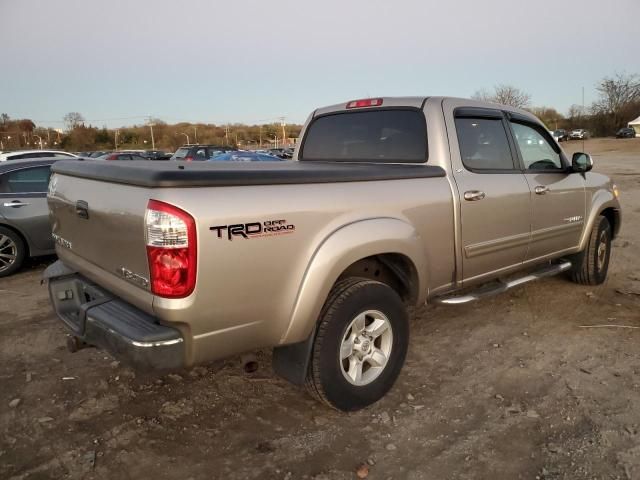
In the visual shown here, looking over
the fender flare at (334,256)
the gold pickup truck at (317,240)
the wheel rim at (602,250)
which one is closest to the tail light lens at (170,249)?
the gold pickup truck at (317,240)

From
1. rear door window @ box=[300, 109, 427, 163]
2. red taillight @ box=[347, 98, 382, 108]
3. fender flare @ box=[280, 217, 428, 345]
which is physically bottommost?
fender flare @ box=[280, 217, 428, 345]

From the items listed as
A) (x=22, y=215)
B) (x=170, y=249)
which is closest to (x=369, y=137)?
(x=170, y=249)

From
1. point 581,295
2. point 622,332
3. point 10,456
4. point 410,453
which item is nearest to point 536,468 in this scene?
point 410,453

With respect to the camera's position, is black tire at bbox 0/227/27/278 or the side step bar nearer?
the side step bar

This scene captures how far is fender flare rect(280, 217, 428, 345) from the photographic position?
2562mm

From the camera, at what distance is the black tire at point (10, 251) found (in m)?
6.16

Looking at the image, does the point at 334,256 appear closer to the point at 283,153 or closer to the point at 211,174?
the point at 211,174

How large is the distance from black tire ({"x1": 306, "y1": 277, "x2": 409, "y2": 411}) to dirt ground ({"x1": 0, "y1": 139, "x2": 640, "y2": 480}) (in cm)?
15

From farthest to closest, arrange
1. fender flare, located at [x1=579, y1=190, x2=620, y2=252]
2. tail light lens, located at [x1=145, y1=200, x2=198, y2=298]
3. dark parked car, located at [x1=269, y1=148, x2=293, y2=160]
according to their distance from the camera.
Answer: dark parked car, located at [x1=269, y1=148, x2=293, y2=160]
fender flare, located at [x1=579, y1=190, x2=620, y2=252]
tail light lens, located at [x1=145, y1=200, x2=198, y2=298]

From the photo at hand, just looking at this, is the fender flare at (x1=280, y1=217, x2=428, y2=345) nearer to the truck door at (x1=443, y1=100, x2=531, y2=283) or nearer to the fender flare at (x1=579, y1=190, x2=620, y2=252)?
the truck door at (x1=443, y1=100, x2=531, y2=283)

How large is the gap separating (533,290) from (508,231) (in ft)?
6.00

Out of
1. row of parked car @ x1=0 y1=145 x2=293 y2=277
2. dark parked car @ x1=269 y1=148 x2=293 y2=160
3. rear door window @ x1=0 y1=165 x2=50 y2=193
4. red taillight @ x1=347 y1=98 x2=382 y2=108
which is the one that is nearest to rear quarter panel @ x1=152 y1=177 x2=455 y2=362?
red taillight @ x1=347 y1=98 x2=382 y2=108

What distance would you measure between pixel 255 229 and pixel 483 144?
7.66ft

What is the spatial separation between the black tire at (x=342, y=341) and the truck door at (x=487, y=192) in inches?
33.8
